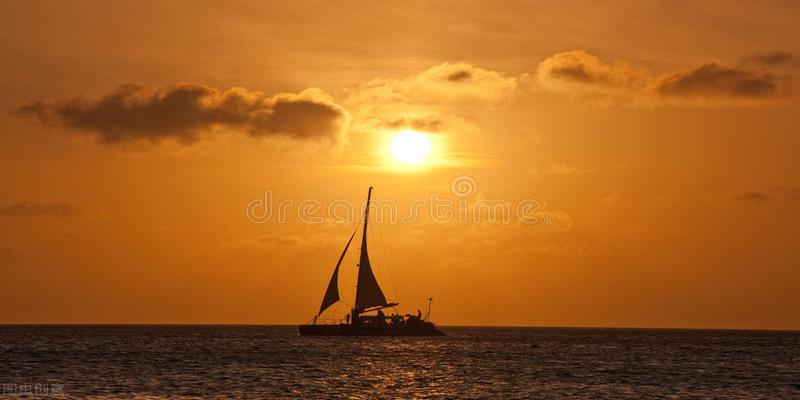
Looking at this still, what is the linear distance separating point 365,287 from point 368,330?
887 cm

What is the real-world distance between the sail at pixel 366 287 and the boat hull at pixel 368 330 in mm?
4613

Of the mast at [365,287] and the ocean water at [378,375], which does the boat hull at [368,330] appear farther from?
the ocean water at [378,375]

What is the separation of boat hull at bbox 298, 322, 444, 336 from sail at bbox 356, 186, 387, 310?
4.61m

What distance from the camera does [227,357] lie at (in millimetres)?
131625

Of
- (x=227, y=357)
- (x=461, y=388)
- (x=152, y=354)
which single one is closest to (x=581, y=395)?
(x=461, y=388)

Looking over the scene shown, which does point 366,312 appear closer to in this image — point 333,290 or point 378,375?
point 333,290

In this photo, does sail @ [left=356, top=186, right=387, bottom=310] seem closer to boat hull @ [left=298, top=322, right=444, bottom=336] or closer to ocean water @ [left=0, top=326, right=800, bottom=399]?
boat hull @ [left=298, top=322, right=444, bottom=336]

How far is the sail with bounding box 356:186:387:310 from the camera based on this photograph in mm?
171125

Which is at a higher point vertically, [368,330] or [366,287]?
[366,287]

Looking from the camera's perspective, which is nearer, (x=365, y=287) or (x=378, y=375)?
(x=378, y=375)

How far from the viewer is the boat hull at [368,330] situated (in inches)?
6909

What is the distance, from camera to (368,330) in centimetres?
17538

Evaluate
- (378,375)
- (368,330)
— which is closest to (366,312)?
(368,330)

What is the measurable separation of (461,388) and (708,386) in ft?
78.2
